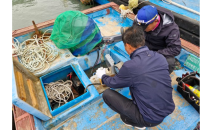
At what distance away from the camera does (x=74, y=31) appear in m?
2.42

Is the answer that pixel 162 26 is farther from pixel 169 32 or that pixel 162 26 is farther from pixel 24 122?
pixel 24 122

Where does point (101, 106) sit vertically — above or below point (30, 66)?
below

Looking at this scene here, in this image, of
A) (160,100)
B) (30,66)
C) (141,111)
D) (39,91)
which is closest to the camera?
(160,100)

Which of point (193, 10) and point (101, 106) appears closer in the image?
point (101, 106)

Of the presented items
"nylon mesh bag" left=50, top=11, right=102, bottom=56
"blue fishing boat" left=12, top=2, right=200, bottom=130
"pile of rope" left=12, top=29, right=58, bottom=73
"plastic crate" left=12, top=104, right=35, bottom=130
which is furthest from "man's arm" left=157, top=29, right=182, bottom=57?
"plastic crate" left=12, top=104, right=35, bottom=130

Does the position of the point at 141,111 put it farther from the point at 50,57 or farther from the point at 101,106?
the point at 50,57

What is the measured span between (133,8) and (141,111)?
369 centimetres

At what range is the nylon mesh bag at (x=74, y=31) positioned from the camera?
2.39 metres

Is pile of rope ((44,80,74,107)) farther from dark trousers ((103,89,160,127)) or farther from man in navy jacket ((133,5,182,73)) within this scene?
man in navy jacket ((133,5,182,73))

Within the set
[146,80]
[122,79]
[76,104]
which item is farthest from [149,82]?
[76,104]

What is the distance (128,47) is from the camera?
1.55m

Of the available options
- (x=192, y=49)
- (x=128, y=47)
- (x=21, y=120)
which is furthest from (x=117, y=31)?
(x=21, y=120)

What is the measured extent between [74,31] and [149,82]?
5.74ft

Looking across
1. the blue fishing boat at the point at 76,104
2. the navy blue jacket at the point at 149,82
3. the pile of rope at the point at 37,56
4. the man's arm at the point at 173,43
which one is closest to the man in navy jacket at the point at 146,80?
the navy blue jacket at the point at 149,82
